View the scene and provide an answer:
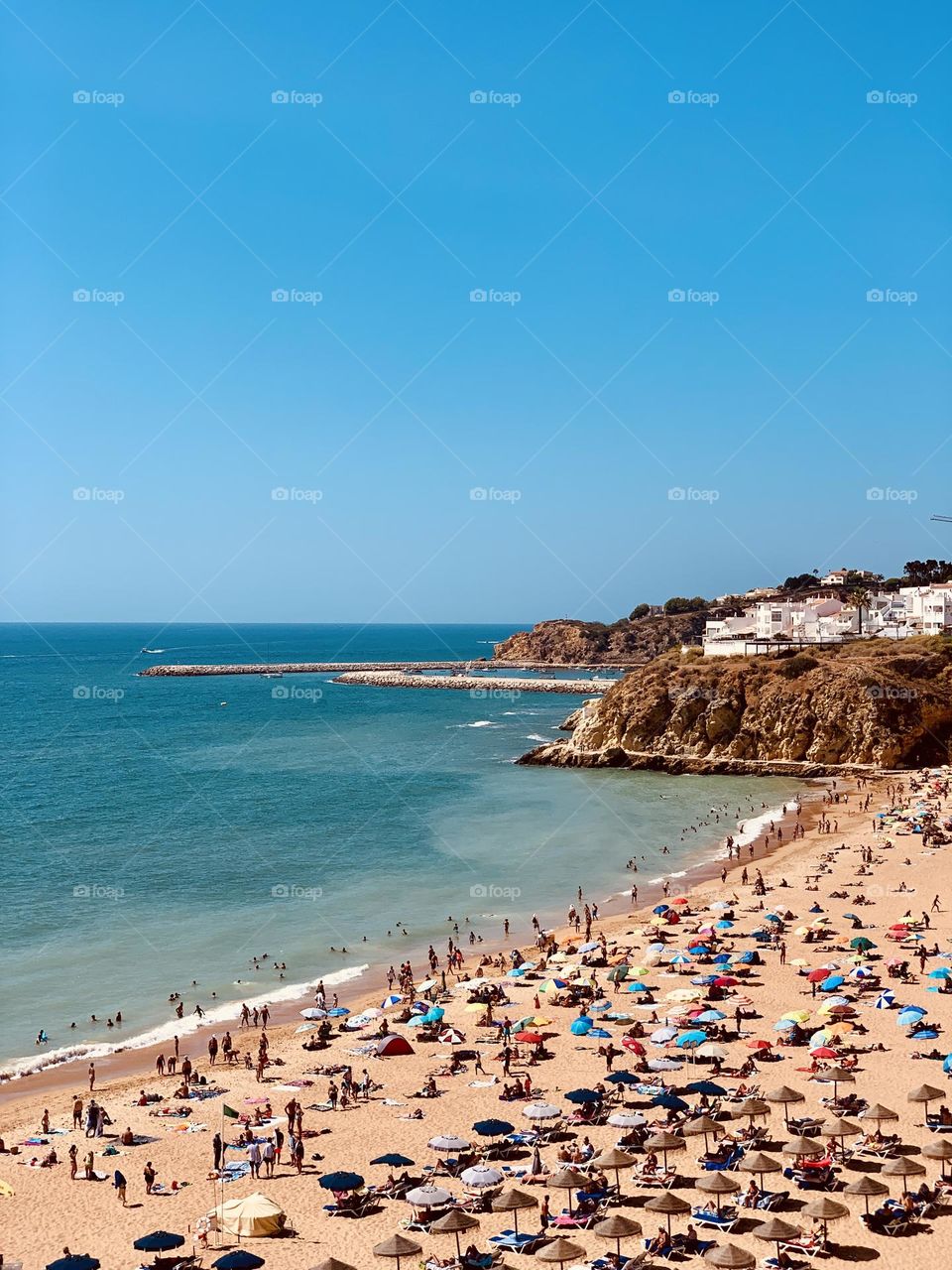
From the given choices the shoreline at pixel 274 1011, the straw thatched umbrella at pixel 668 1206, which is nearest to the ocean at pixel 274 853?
the shoreline at pixel 274 1011

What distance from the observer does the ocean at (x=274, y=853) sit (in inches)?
1291

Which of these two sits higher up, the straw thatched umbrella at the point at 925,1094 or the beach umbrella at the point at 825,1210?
the beach umbrella at the point at 825,1210

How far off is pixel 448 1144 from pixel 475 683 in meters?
139

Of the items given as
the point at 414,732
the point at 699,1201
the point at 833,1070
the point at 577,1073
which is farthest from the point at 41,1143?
the point at 414,732

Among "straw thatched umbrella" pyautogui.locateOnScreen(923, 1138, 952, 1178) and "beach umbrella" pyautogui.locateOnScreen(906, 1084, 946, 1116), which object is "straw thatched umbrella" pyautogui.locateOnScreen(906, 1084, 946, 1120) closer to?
"beach umbrella" pyautogui.locateOnScreen(906, 1084, 946, 1116)

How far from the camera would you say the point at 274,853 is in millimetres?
49531

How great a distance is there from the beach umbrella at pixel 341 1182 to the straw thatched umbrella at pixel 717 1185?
5577mm

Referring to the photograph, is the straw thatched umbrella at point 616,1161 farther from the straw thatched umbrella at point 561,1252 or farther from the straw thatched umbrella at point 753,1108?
the straw thatched umbrella at point 753,1108

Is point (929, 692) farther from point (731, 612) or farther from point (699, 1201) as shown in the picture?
point (731, 612)

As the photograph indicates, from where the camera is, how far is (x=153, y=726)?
349 ft

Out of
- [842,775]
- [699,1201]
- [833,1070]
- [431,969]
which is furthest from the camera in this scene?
[842,775]

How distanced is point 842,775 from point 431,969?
139ft

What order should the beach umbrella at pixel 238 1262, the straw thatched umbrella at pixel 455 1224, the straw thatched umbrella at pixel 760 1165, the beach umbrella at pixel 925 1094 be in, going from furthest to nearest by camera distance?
1. the beach umbrella at pixel 925 1094
2. the straw thatched umbrella at pixel 760 1165
3. the straw thatched umbrella at pixel 455 1224
4. the beach umbrella at pixel 238 1262

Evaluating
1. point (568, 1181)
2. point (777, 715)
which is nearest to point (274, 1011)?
point (568, 1181)
